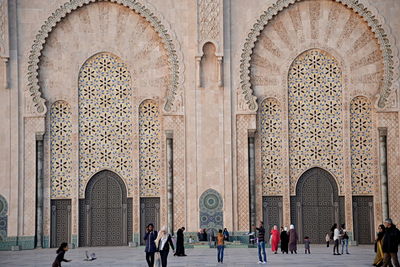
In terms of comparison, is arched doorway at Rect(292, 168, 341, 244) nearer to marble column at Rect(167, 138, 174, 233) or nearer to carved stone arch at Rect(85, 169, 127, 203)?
marble column at Rect(167, 138, 174, 233)

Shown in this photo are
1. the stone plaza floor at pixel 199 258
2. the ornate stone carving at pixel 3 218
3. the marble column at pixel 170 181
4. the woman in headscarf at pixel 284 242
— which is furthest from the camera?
the marble column at pixel 170 181

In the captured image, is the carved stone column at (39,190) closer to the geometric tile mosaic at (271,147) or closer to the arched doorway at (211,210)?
the arched doorway at (211,210)

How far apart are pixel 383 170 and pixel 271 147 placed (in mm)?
2866

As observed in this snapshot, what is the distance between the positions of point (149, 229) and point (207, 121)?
7780mm

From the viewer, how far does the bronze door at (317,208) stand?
843 inches

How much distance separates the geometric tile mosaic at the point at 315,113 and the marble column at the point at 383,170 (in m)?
1.01

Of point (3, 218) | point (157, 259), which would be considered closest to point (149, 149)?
point (3, 218)

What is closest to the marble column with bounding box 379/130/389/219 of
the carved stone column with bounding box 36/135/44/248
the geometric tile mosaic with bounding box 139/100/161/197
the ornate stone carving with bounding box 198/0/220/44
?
the ornate stone carving with bounding box 198/0/220/44

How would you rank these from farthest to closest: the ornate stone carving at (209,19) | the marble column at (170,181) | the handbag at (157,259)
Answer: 1. the ornate stone carving at (209,19)
2. the marble column at (170,181)
3. the handbag at (157,259)

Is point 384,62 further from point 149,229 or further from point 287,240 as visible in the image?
point 149,229

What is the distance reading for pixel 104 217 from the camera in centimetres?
2141

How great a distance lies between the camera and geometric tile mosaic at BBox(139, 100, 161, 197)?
21.6 m

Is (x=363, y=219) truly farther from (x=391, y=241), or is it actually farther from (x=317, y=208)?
(x=391, y=241)

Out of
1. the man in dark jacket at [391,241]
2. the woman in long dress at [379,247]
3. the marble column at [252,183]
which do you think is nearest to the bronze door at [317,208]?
the marble column at [252,183]
